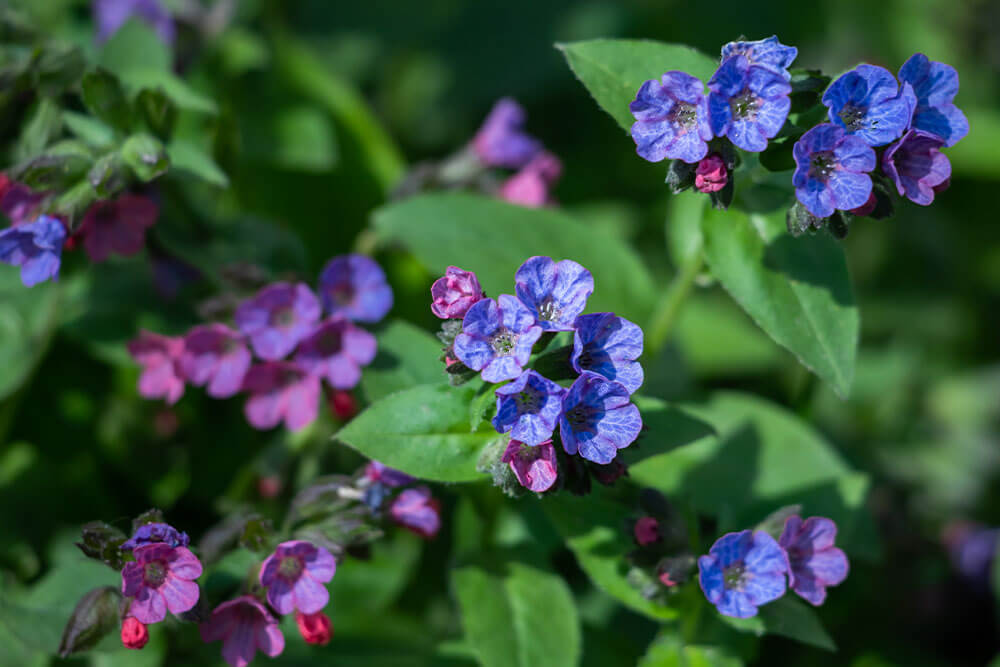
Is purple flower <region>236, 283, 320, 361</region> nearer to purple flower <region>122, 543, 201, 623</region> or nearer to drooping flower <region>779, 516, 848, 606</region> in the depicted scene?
purple flower <region>122, 543, 201, 623</region>

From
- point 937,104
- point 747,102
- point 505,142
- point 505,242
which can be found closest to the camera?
point 747,102

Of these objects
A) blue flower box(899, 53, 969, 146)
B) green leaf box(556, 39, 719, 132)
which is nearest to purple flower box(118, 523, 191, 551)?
Result: green leaf box(556, 39, 719, 132)

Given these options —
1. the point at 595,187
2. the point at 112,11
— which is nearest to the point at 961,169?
the point at 595,187

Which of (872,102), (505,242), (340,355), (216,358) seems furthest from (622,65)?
(216,358)

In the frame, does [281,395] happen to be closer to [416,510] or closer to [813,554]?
[416,510]

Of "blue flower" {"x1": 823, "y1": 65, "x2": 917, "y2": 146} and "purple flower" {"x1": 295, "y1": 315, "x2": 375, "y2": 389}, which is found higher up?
"blue flower" {"x1": 823, "y1": 65, "x2": 917, "y2": 146}

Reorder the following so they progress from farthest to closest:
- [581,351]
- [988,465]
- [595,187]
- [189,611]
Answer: [595,187], [988,465], [189,611], [581,351]

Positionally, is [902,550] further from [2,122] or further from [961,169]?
[2,122]
